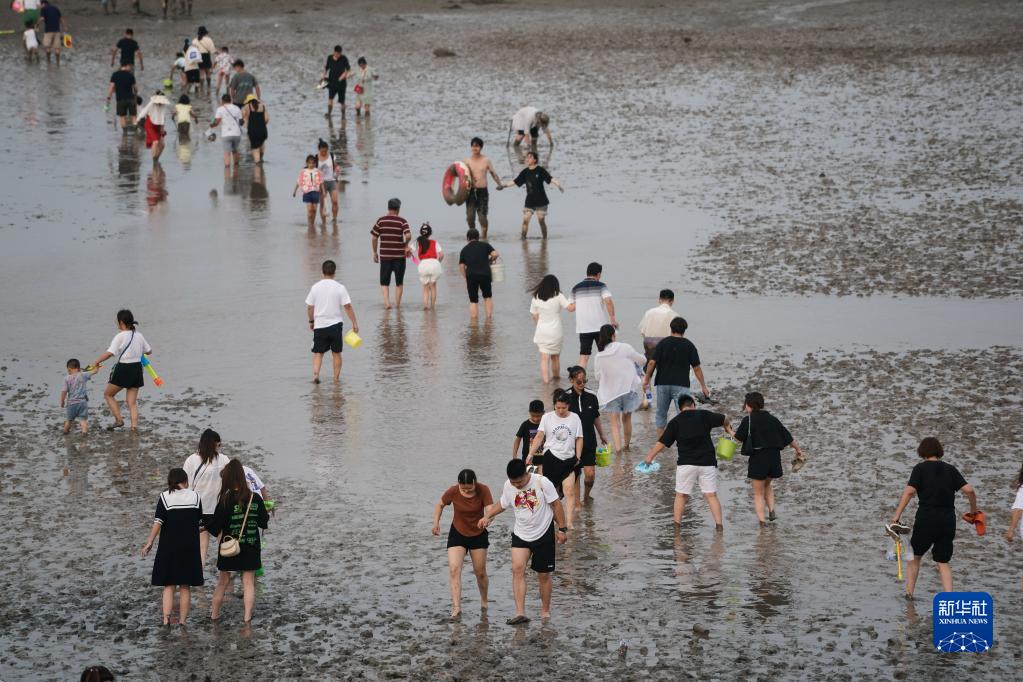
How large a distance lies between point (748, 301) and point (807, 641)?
10.8m

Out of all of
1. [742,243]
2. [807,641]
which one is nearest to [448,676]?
[807,641]

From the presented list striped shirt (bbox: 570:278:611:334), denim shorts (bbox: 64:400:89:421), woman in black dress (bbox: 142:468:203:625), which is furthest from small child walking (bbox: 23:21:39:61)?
woman in black dress (bbox: 142:468:203:625)

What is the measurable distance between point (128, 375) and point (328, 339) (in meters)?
2.65

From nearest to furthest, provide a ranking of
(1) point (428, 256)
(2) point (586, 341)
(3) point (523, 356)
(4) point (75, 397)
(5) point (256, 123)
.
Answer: (4) point (75, 397) → (2) point (586, 341) → (3) point (523, 356) → (1) point (428, 256) → (5) point (256, 123)

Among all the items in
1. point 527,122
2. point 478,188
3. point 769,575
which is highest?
point 527,122

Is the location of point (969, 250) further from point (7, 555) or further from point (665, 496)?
point (7, 555)

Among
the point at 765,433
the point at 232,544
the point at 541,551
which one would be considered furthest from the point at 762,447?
the point at 232,544

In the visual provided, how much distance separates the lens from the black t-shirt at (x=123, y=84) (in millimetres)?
35312

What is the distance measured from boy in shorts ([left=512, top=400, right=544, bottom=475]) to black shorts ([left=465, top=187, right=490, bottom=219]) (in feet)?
40.8

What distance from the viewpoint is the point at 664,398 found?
51.9 ft

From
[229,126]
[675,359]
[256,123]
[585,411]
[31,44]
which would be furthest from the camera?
[31,44]

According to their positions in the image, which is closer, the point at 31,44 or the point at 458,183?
the point at 458,183

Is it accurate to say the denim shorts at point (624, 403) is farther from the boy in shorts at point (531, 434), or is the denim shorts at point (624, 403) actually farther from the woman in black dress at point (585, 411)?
the boy in shorts at point (531, 434)

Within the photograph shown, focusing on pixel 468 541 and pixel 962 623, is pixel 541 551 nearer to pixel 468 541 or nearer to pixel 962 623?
pixel 468 541
